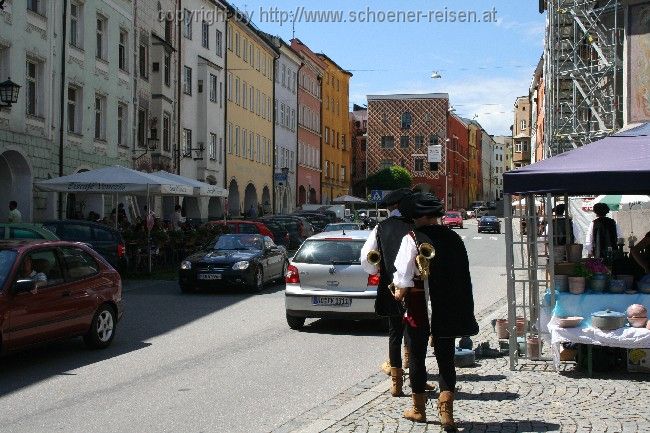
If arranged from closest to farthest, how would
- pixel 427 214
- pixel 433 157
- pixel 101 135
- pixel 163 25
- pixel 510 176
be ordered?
pixel 427 214, pixel 510 176, pixel 101 135, pixel 163 25, pixel 433 157

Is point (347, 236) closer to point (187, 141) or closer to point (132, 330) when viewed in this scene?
point (132, 330)

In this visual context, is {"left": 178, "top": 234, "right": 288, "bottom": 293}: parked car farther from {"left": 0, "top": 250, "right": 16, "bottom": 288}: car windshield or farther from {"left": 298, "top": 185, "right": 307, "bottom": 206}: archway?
{"left": 298, "top": 185, "right": 307, "bottom": 206}: archway

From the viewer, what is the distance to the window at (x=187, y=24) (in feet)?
143

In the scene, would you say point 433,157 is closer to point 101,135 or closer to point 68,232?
point 101,135

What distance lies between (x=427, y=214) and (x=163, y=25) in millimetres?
35927

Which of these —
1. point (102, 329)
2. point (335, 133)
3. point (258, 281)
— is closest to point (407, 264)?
point (102, 329)

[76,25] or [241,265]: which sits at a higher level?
[76,25]

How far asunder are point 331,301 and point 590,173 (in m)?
5.08

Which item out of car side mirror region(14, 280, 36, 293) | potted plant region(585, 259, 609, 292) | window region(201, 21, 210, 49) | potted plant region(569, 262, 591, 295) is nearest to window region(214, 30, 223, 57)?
window region(201, 21, 210, 49)

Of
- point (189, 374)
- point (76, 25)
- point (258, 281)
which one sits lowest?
point (189, 374)

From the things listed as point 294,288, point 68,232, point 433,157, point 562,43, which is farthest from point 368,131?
point 294,288

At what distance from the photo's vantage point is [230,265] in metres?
19.2

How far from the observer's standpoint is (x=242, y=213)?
53.0 meters

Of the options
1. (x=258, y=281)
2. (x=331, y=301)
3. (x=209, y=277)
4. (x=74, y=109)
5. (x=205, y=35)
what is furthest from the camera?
(x=205, y=35)
